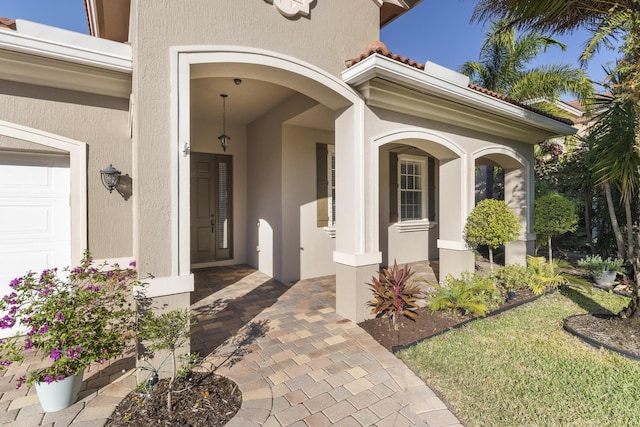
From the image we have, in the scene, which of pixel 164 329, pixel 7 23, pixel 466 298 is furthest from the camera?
pixel 466 298

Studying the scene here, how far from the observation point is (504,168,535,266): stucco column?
7379mm

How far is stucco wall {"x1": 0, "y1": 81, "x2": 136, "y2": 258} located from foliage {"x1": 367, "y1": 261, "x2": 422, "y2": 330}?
3.72 metres

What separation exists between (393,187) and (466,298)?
422 cm

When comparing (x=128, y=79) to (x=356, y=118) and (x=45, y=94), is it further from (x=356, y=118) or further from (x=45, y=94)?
(x=356, y=118)

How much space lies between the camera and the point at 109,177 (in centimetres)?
422

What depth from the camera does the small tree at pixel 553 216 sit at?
6.81 m

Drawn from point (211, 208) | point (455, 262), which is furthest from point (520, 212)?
point (211, 208)

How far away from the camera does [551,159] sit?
1048cm

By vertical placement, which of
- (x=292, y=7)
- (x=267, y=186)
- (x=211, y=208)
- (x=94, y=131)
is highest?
(x=292, y=7)

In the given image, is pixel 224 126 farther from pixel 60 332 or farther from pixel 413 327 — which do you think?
pixel 413 327

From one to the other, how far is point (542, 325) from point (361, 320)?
2734 mm

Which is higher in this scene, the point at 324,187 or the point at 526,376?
the point at 324,187

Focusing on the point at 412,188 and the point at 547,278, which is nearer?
the point at 547,278

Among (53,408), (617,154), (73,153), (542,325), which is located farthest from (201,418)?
(617,154)
